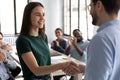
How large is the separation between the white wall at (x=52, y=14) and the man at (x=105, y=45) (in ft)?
20.5

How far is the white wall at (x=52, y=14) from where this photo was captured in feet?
24.1

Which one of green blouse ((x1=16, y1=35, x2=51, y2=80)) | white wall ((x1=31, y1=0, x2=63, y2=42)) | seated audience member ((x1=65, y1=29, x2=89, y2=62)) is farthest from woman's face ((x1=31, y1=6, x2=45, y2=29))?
white wall ((x1=31, y1=0, x2=63, y2=42))

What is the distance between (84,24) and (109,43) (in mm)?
5195

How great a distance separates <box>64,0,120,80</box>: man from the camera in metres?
1.02

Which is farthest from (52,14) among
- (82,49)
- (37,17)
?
(37,17)

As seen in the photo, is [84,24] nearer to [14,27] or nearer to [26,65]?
[14,27]

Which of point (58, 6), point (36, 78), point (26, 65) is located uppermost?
point (58, 6)

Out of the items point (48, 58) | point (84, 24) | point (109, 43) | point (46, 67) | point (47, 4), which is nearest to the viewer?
point (109, 43)

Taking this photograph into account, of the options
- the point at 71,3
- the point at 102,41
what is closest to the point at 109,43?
the point at 102,41

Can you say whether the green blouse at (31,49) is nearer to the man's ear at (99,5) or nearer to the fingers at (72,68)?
the fingers at (72,68)

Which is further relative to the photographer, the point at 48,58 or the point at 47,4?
the point at 47,4

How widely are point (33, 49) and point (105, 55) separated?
0.79 meters

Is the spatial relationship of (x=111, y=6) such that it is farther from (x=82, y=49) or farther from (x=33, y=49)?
(x=82, y=49)

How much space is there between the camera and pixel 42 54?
5.63 feet
